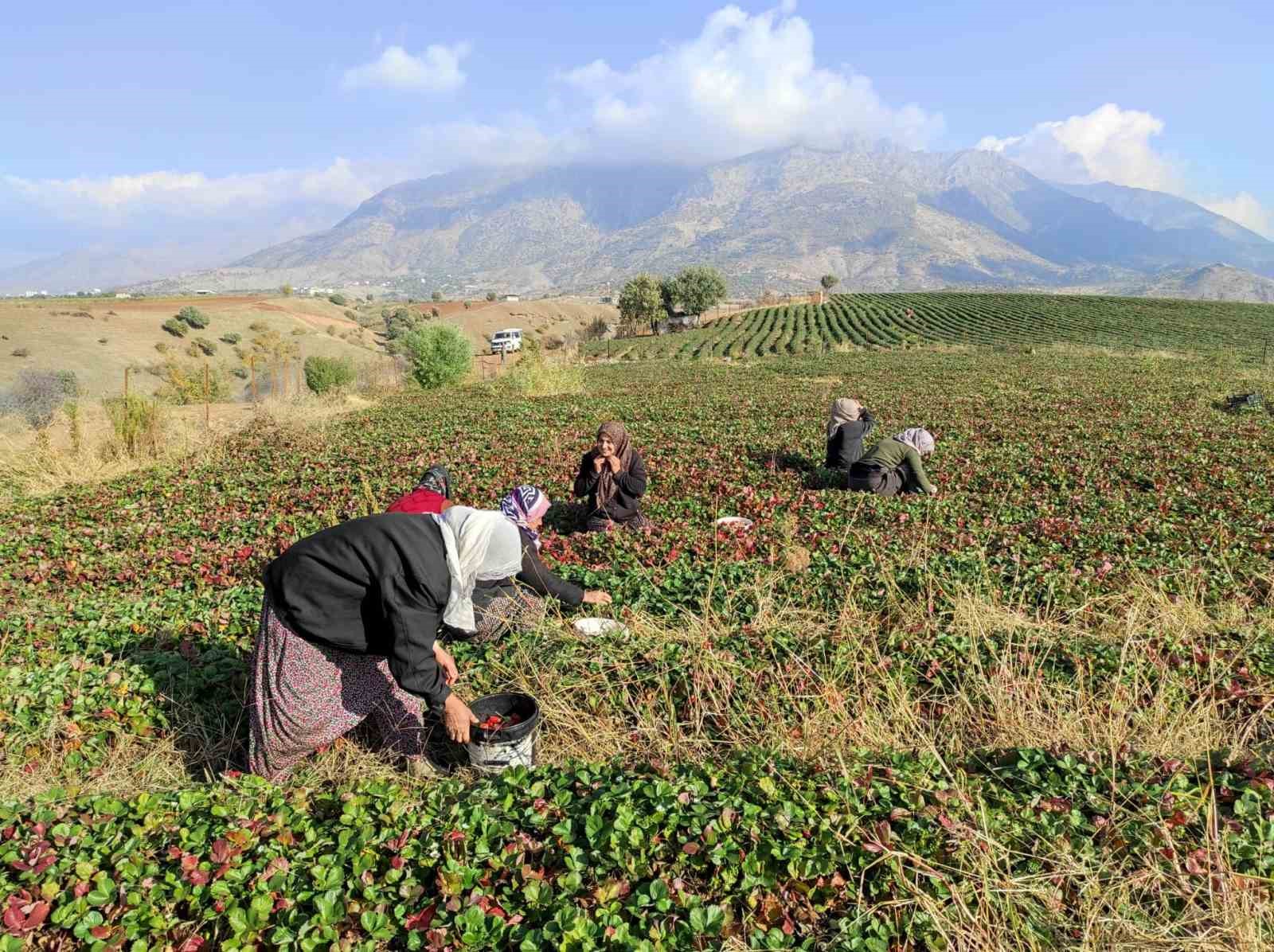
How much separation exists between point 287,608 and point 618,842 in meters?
1.73

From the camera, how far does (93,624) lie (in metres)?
4.88

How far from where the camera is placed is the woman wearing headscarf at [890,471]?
8266 mm

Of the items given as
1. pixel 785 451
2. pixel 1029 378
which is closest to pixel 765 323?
pixel 1029 378

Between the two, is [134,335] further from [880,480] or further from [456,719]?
[456,719]

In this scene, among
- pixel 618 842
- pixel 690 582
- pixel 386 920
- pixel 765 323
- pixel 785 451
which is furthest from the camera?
pixel 765 323

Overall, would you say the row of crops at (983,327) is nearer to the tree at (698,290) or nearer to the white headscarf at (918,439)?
the tree at (698,290)

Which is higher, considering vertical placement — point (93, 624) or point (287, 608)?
point (287, 608)

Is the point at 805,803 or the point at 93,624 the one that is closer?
the point at 805,803

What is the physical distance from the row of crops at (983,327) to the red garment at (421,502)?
41.0 metres

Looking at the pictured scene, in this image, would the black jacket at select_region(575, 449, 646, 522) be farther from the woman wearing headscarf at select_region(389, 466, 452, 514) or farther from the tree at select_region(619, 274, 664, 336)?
the tree at select_region(619, 274, 664, 336)

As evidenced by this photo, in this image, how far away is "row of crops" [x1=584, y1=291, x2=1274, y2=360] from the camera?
149ft

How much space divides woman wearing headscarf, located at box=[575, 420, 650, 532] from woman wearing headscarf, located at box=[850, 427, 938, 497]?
2.78 metres

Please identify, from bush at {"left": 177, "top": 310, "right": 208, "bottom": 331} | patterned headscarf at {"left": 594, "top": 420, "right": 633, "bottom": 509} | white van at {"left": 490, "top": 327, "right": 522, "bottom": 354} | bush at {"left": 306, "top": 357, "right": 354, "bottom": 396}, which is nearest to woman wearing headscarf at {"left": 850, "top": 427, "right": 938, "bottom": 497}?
patterned headscarf at {"left": 594, "top": 420, "right": 633, "bottom": 509}

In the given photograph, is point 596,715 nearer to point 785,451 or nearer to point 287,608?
point 287,608
